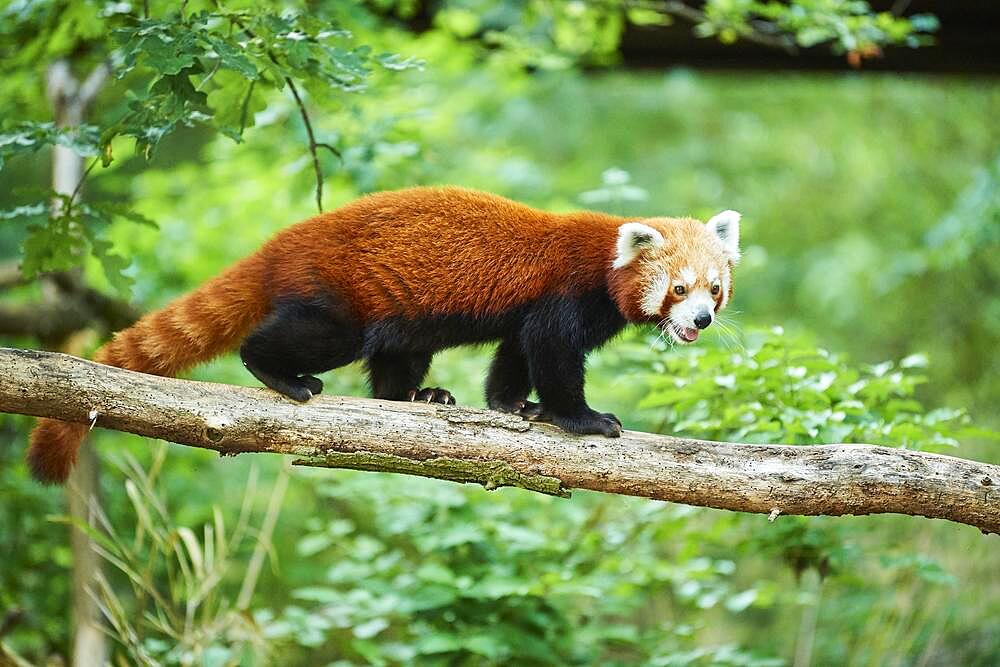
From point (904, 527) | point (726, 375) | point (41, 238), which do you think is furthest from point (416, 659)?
point (904, 527)

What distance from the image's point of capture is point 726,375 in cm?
304

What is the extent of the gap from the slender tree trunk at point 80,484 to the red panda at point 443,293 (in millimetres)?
612

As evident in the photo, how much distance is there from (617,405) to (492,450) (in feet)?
9.78

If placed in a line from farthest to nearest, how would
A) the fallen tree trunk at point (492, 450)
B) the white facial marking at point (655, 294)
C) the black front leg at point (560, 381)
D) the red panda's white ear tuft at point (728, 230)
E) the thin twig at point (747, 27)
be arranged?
the thin twig at point (747, 27), the red panda's white ear tuft at point (728, 230), the white facial marking at point (655, 294), the black front leg at point (560, 381), the fallen tree trunk at point (492, 450)

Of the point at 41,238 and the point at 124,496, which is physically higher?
the point at 41,238

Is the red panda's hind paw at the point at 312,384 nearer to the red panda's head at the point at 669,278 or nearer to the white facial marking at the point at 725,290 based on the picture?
the red panda's head at the point at 669,278

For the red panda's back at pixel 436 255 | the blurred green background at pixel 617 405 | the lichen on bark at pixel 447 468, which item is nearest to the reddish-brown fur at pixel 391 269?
the red panda's back at pixel 436 255

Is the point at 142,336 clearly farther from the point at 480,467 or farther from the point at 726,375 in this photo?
the point at 726,375

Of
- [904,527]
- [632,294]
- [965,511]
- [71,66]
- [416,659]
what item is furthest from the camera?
[904,527]

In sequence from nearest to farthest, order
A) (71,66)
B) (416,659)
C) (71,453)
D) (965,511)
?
(965,511) < (71,453) < (416,659) < (71,66)

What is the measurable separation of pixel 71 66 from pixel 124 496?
2102 millimetres

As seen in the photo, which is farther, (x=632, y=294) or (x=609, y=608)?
(x=609, y=608)

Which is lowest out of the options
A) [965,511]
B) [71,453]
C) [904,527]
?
[904,527]

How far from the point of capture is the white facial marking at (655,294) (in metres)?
2.95
